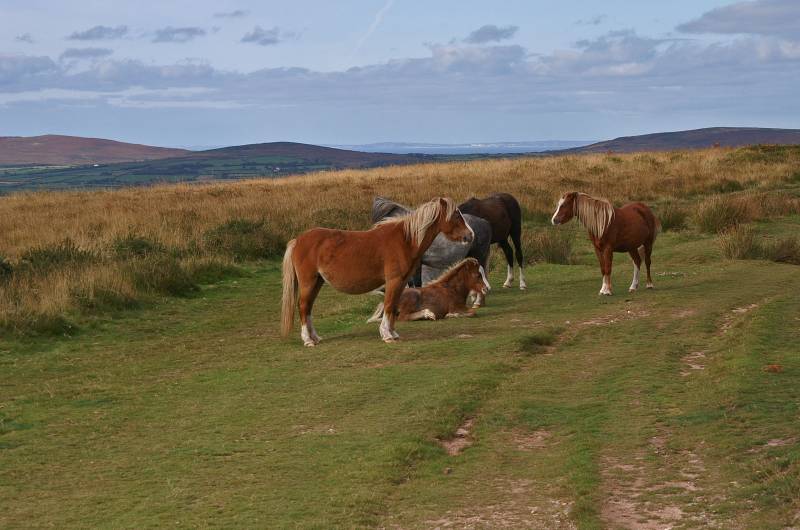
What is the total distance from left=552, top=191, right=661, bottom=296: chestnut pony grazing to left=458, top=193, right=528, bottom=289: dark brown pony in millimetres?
1715

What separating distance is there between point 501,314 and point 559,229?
37.1 ft

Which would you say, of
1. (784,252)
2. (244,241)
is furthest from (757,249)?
(244,241)

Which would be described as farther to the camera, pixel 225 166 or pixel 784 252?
pixel 225 166

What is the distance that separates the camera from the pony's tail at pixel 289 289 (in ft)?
40.2

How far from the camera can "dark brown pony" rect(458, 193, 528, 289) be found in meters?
16.6

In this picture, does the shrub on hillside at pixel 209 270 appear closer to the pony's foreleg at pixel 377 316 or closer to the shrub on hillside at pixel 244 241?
the shrub on hillside at pixel 244 241

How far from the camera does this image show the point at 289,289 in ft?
40.5

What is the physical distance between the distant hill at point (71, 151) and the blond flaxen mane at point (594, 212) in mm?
157161

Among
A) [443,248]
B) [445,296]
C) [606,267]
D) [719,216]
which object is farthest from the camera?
[719,216]

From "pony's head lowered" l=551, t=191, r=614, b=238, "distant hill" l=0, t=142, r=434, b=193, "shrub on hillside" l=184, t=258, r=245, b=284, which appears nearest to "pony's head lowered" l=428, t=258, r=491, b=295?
"pony's head lowered" l=551, t=191, r=614, b=238

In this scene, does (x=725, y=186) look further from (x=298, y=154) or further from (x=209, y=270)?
(x=298, y=154)

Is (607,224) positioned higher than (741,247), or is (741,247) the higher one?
(607,224)

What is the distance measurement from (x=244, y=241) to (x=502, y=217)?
7321 mm

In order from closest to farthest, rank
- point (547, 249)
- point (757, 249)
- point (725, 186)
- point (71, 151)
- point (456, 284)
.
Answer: point (456, 284)
point (757, 249)
point (547, 249)
point (725, 186)
point (71, 151)
